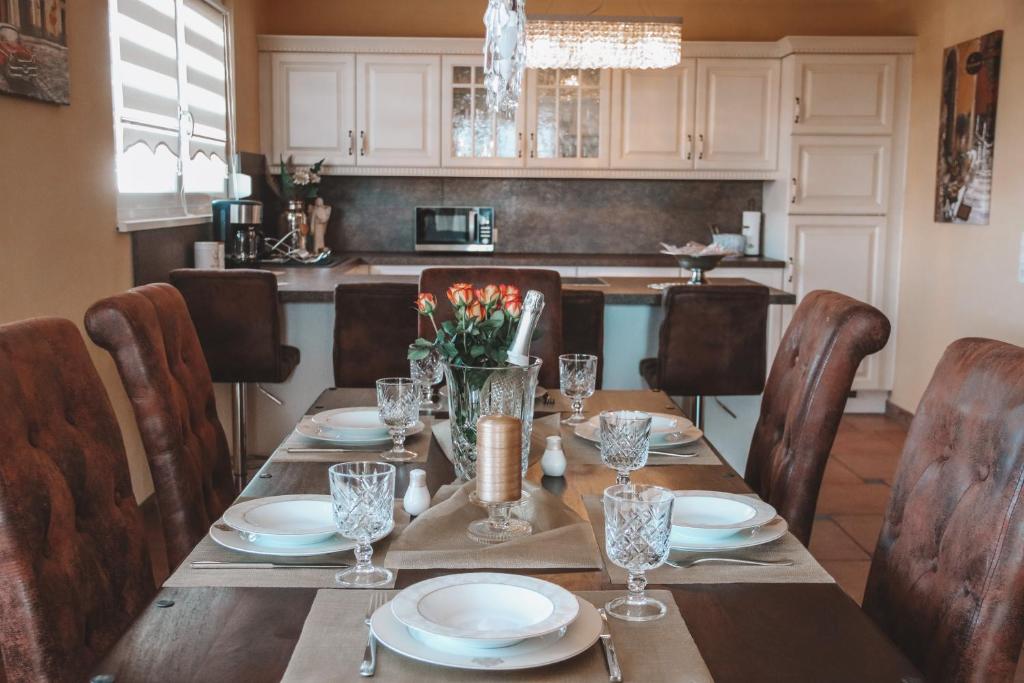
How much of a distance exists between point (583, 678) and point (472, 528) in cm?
47

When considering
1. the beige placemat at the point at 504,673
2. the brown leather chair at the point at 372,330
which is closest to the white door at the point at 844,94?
the brown leather chair at the point at 372,330

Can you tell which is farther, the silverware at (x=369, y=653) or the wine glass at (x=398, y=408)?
the wine glass at (x=398, y=408)

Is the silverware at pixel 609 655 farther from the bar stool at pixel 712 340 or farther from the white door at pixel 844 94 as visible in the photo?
the white door at pixel 844 94

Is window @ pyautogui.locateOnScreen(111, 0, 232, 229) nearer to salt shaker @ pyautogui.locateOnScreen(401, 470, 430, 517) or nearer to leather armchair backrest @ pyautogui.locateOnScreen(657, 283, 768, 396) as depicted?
leather armchair backrest @ pyautogui.locateOnScreen(657, 283, 768, 396)

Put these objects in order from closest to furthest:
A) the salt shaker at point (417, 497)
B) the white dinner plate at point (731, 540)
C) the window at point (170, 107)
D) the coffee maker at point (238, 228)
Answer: the white dinner plate at point (731, 540) < the salt shaker at point (417, 497) < the window at point (170, 107) < the coffee maker at point (238, 228)

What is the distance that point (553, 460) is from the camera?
176 centimetres

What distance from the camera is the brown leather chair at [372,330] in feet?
10.8

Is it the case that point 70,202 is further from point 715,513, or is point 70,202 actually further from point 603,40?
point 715,513

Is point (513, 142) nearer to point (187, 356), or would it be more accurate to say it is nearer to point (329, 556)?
point (187, 356)

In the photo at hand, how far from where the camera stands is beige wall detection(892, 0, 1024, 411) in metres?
4.34

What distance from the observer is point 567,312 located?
3.29 m

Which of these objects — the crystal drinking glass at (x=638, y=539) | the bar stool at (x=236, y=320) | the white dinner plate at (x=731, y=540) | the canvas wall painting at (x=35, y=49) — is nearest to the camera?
the crystal drinking glass at (x=638, y=539)

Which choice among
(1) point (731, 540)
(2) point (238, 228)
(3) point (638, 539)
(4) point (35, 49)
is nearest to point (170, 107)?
(2) point (238, 228)

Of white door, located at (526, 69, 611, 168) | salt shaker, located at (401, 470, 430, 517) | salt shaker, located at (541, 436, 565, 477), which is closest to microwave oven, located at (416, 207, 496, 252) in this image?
white door, located at (526, 69, 611, 168)
